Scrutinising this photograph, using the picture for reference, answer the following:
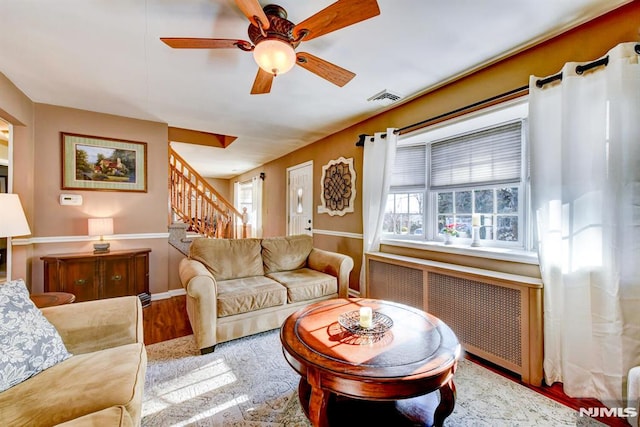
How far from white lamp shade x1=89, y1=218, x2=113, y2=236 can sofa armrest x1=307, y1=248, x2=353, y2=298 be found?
2.49 metres

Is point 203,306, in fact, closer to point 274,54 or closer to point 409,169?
point 274,54

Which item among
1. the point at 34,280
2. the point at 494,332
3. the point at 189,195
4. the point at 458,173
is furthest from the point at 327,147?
the point at 34,280

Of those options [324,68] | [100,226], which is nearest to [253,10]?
[324,68]

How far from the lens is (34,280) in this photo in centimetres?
303

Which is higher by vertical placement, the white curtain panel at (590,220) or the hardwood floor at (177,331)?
the white curtain panel at (590,220)

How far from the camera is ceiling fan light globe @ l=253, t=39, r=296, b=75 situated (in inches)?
61.2

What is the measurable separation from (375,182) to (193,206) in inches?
131

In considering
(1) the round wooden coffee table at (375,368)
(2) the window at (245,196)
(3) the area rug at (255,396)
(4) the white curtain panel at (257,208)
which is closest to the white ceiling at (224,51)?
(1) the round wooden coffee table at (375,368)

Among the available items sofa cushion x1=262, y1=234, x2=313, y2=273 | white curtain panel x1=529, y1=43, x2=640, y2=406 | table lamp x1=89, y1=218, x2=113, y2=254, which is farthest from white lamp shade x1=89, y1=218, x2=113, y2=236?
white curtain panel x1=529, y1=43, x2=640, y2=406

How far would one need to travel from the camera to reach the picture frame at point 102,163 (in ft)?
10.6

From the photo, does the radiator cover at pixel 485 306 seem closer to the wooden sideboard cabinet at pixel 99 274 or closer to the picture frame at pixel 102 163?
the wooden sideboard cabinet at pixel 99 274

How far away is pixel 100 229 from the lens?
3.13 meters

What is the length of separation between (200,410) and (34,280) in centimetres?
298

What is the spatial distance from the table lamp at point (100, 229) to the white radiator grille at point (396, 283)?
318 cm
